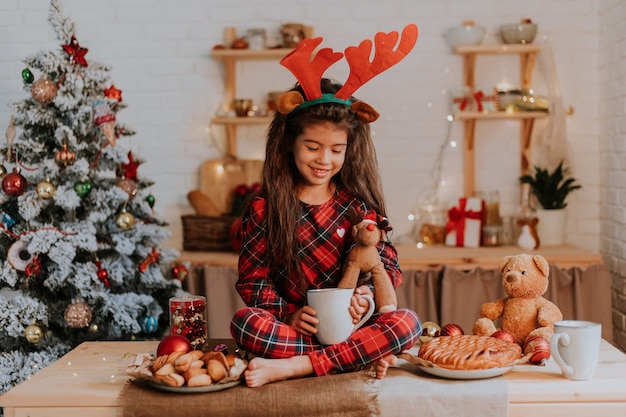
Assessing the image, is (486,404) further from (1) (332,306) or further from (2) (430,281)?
(2) (430,281)

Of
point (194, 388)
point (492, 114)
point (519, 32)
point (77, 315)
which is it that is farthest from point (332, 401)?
point (519, 32)

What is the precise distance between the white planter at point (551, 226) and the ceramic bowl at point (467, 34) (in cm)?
84

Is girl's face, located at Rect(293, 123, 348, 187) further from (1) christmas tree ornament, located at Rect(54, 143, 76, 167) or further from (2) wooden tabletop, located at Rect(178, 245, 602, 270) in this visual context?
(2) wooden tabletop, located at Rect(178, 245, 602, 270)

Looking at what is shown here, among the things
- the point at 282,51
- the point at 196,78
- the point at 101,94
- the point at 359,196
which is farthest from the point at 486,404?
the point at 196,78

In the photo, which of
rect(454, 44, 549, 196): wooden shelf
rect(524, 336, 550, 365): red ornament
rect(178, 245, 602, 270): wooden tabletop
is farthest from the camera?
rect(454, 44, 549, 196): wooden shelf

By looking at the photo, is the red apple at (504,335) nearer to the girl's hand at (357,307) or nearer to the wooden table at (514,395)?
the wooden table at (514,395)

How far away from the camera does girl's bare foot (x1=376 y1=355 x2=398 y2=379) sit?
1.87 metres

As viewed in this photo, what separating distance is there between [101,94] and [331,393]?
1.67m

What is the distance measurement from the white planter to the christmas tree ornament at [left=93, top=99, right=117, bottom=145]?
1.97 metres

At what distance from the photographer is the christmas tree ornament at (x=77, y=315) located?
286 centimetres

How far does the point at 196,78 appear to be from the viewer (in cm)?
408

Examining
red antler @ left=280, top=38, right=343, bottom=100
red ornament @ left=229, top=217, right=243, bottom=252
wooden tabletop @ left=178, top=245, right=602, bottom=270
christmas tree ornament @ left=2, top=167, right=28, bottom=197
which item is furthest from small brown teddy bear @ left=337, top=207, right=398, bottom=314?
red ornament @ left=229, top=217, right=243, bottom=252


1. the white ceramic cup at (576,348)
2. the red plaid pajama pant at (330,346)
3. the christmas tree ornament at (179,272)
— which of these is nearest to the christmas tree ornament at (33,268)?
the christmas tree ornament at (179,272)

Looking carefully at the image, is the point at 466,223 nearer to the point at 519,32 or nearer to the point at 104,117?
the point at 519,32
